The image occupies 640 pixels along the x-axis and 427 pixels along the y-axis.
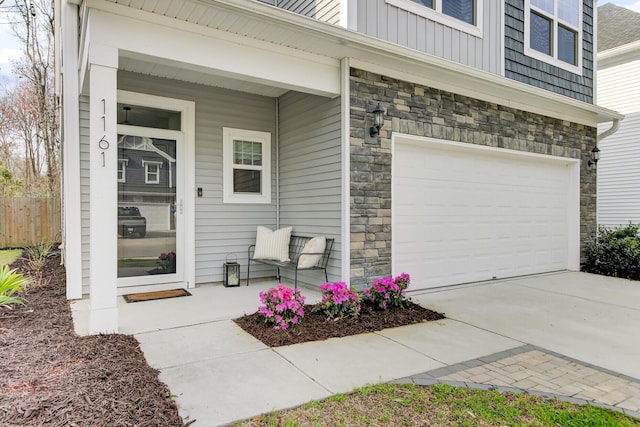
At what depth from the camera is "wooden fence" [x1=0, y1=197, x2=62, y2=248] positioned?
405 inches

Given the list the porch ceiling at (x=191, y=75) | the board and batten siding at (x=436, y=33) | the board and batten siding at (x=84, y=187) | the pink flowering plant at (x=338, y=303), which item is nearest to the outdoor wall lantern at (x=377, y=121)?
the board and batten siding at (x=436, y=33)

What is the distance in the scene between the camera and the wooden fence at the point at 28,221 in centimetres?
1029

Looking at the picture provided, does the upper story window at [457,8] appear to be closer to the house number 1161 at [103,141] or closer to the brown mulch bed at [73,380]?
the house number 1161 at [103,141]

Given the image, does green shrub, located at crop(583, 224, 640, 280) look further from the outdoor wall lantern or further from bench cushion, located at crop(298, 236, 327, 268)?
bench cushion, located at crop(298, 236, 327, 268)

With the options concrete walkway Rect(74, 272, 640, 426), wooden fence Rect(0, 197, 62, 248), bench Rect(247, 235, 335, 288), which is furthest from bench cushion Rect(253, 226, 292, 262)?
→ wooden fence Rect(0, 197, 62, 248)

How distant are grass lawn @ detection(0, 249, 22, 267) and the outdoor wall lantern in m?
7.28

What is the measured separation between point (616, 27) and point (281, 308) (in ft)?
43.3

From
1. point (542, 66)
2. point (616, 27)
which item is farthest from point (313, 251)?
point (616, 27)

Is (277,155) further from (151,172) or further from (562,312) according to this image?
(562,312)

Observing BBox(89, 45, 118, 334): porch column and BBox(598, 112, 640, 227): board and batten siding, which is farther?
BBox(598, 112, 640, 227): board and batten siding

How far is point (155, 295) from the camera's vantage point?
4941 mm

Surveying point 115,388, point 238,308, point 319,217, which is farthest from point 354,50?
point 115,388

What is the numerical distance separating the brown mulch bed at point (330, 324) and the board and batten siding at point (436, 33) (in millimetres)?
3459

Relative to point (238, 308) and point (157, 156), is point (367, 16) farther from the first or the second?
point (238, 308)
